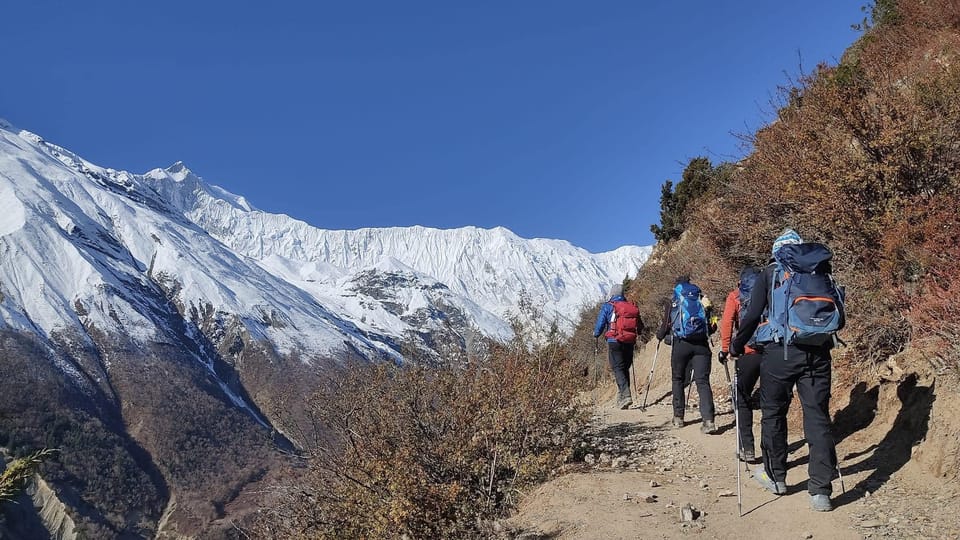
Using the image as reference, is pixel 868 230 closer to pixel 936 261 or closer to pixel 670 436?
pixel 936 261

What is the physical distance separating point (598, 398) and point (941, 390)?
8047 mm

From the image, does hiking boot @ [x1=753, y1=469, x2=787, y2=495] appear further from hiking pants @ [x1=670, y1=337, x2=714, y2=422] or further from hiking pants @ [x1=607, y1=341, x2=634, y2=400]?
hiking pants @ [x1=607, y1=341, x2=634, y2=400]

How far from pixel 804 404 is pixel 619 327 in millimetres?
3959

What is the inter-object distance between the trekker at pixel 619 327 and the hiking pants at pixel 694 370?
1.17 meters

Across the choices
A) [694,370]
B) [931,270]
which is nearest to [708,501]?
[694,370]

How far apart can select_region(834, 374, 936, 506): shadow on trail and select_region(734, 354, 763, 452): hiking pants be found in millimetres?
853

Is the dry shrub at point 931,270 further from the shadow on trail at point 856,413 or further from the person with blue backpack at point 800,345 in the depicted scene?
the person with blue backpack at point 800,345

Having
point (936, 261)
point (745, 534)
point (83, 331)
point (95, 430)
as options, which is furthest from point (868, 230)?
point (83, 331)

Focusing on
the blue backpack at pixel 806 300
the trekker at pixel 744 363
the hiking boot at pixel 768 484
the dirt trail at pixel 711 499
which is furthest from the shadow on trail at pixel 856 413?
the blue backpack at pixel 806 300

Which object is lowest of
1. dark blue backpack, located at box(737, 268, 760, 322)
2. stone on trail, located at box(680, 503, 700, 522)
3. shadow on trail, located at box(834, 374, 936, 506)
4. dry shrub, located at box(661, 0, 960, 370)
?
stone on trail, located at box(680, 503, 700, 522)

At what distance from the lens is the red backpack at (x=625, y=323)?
8.49 metres

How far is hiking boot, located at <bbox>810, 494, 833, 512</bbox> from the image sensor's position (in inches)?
174

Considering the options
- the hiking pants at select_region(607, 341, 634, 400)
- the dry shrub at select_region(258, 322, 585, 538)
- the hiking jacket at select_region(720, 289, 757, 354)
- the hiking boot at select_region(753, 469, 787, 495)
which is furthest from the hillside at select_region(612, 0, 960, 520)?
the dry shrub at select_region(258, 322, 585, 538)

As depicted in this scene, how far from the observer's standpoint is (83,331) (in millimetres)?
159375
